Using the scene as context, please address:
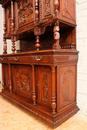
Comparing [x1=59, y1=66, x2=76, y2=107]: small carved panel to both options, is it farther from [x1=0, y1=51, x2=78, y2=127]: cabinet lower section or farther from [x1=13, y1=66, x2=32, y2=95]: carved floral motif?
[x1=13, y1=66, x2=32, y2=95]: carved floral motif

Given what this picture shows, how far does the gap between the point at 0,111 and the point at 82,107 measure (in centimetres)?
122

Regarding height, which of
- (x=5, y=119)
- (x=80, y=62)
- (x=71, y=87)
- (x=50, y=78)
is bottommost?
(x=5, y=119)

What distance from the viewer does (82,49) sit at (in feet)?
6.50

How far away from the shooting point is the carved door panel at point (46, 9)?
1.71 meters

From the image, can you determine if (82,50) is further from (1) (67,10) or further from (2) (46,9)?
(2) (46,9)

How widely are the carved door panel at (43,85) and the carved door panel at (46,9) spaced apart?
62 centimetres

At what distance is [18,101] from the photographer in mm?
2338

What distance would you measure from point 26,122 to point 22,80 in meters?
0.69

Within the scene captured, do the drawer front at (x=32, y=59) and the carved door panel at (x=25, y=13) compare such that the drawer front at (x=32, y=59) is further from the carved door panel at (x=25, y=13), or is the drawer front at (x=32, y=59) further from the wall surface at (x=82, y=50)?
the wall surface at (x=82, y=50)

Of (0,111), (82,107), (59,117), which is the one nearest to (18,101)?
(0,111)

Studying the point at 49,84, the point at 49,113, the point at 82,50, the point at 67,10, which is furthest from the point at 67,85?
the point at 67,10

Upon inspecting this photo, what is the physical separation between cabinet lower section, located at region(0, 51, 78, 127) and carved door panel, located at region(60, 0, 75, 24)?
1.43 feet

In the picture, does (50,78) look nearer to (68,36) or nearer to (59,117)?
(59,117)

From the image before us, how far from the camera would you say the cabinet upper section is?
5.60 feet
